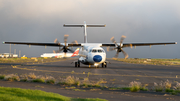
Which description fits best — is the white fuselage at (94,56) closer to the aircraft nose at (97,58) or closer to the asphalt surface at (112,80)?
the aircraft nose at (97,58)

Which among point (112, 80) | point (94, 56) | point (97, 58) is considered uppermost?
point (94, 56)

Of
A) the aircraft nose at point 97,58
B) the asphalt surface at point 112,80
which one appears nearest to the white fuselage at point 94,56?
the aircraft nose at point 97,58

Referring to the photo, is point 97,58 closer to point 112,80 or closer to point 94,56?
point 94,56

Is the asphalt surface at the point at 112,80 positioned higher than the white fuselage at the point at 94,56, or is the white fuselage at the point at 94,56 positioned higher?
the white fuselage at the point at 94,56

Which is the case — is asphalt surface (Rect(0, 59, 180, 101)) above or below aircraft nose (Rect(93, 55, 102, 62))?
below

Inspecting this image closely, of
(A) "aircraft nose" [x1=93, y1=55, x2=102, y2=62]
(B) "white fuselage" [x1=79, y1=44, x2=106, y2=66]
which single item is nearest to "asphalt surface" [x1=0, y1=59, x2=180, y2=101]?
(A) "aircraft nose" [x1=93, y1=55, x2=102, y2=62]

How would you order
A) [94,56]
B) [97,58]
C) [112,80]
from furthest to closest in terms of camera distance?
[94,56]
[97,58]
[112,80]

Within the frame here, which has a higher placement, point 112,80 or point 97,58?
point 97,58

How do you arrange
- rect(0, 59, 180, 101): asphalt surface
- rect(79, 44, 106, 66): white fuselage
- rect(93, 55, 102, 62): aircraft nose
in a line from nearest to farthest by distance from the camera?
rect(0, 59, 180, 101): asphalt surface < rect(93, 55, 102, 62): aircraft nose < rect(79, 44, 106, 66): white fuselage

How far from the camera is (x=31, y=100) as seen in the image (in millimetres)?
8633

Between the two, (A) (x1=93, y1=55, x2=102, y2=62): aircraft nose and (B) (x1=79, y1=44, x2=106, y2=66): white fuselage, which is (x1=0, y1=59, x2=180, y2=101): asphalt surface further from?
(B) (x1=79, y1=44, x2=106, y2=66): white fuselage

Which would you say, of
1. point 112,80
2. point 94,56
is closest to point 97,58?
point 94,56

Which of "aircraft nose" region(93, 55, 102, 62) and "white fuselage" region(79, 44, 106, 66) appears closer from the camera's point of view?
"aircraft nose" region(93, 55, 102, 62)

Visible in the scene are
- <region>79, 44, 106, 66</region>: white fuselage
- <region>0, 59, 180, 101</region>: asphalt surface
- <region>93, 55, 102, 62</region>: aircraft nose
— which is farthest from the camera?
<region>79, 44, 106, 66</region>: white fuselage
